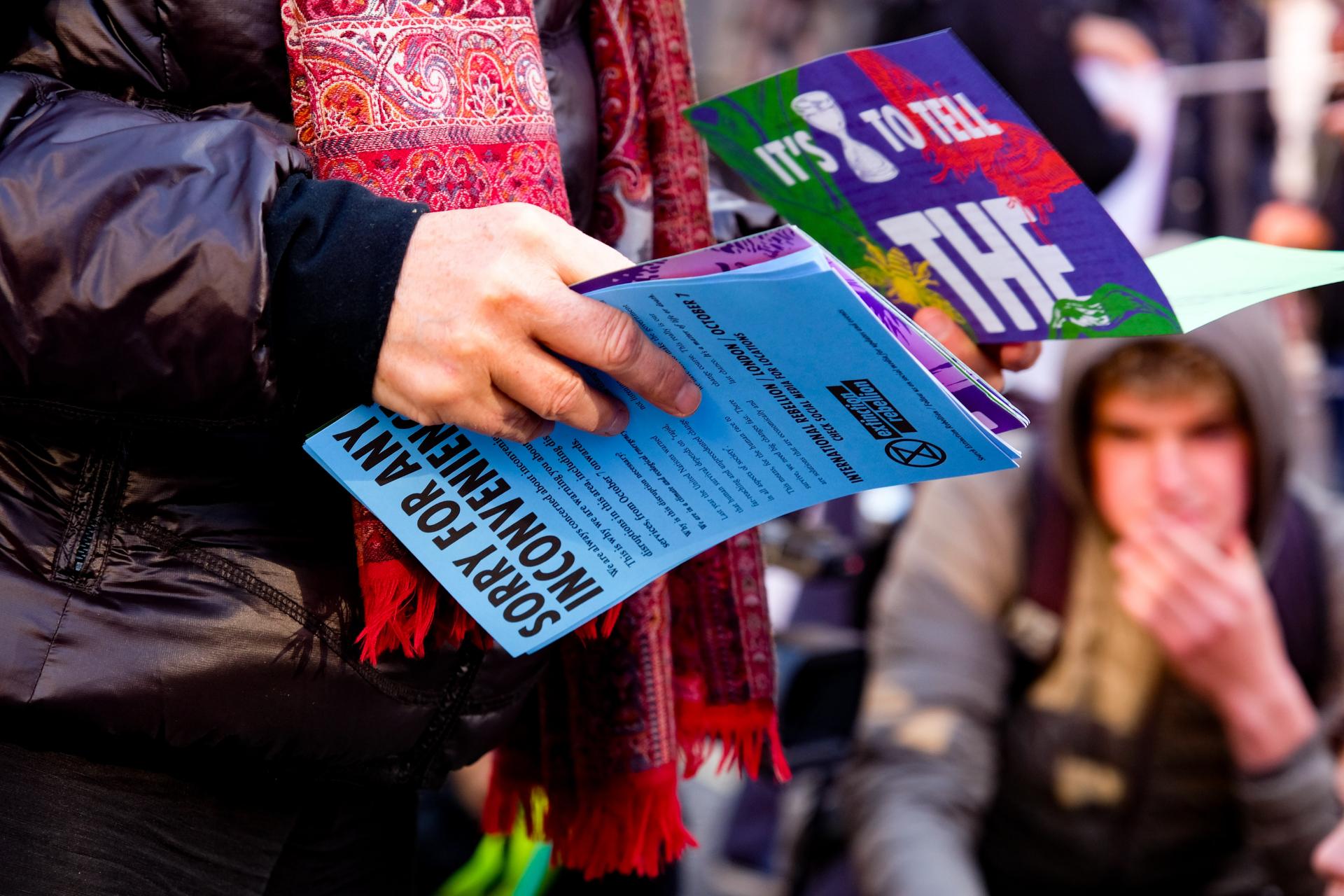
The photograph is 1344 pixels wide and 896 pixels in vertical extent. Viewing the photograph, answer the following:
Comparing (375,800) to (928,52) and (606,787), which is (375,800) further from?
(928,52)

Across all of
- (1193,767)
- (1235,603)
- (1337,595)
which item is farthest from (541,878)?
(1337,595)

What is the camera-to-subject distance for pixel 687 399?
2.36 feet

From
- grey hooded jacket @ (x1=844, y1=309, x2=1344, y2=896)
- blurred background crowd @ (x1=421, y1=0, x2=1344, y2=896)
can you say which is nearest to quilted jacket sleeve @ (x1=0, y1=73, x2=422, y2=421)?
blurred background crowd @ (x1=421, y1=0, x2=1344, y2=896)

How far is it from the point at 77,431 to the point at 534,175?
1.06 ft

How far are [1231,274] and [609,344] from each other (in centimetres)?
47

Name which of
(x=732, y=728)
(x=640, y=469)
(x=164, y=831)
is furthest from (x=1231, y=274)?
(x=164, y=831)

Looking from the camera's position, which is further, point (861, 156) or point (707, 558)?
point (707, 558)

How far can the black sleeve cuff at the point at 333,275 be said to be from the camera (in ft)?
2.26

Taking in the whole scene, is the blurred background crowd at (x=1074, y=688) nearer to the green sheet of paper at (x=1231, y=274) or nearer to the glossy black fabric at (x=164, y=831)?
the glossy black fabric at (x=164, y=831)

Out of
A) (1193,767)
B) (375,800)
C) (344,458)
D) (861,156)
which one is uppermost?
(861,156)

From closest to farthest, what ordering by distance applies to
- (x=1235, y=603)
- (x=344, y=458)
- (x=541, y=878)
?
(x=344, y=458) < (x=1235, y=603) < (x=541, y=878)

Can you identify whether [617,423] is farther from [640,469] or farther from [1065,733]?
[1065,733]

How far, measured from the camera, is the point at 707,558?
105 cm

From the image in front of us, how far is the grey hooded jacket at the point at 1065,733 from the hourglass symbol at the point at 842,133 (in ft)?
3.73
